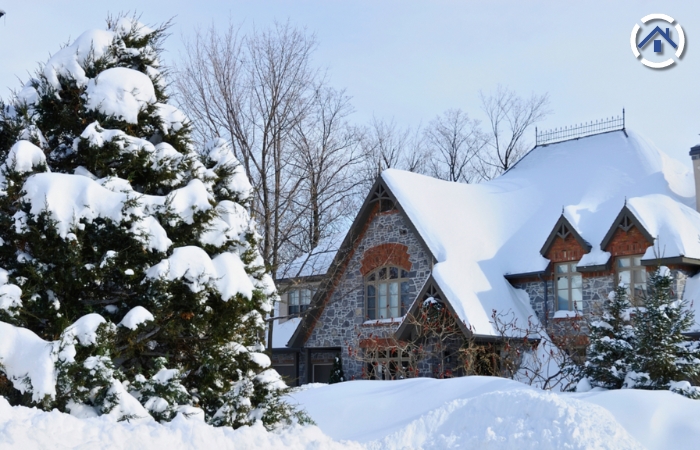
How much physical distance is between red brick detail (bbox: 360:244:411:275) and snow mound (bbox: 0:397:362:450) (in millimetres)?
14589

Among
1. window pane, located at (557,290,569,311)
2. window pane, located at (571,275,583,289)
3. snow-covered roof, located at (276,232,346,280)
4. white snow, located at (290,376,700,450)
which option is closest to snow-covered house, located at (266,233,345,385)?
snow-covered roof, located at (276,232,346,280)

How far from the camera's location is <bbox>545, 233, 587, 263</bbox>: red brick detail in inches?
835

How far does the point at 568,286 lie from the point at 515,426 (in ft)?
38.7

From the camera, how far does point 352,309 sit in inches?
932

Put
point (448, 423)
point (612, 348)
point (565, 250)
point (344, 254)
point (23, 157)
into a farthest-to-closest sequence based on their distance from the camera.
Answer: point (344, 254) < point (565, 250) < point (612, 348) < point (448, 423) < point (23, 157)

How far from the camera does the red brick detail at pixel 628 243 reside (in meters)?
20.1

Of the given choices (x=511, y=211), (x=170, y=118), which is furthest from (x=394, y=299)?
(x=170, y=118)

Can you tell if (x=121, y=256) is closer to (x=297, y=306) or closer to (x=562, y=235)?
(x=562, y=235)

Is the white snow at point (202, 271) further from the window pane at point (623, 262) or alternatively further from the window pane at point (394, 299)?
the window pane at point (394, 299)

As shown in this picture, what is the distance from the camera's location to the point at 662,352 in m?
13.7

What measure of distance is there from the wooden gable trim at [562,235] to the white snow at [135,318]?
14624 millimetres

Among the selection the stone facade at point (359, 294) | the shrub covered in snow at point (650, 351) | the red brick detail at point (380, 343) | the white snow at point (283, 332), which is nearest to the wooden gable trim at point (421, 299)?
the red brick detail at point (380, 343)

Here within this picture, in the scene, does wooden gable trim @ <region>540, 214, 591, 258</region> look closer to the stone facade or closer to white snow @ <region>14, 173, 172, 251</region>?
the stone facade

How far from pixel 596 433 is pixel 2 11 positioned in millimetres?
8214
